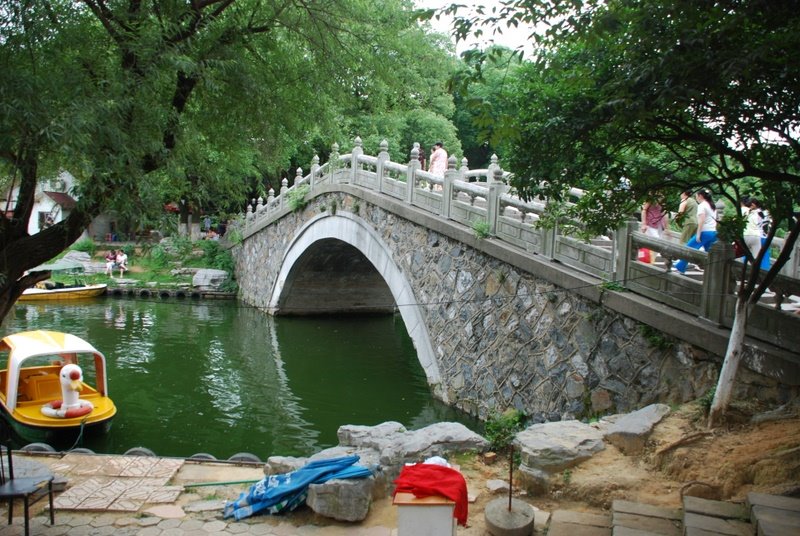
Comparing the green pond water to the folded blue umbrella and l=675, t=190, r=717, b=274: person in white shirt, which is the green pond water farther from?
the folded blue umbrella

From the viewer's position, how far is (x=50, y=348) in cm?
986

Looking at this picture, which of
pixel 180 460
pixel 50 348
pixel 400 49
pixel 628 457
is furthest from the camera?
pixel 50 348

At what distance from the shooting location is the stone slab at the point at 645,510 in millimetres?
4172

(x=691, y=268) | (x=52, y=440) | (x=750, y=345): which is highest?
(x=691, y=268)

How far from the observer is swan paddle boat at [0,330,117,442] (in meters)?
8.77

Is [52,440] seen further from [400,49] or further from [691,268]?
[691,268]

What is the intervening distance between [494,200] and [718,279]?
13.3ft

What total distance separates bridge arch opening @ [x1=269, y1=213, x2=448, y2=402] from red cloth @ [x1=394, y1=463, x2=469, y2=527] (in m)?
8.83

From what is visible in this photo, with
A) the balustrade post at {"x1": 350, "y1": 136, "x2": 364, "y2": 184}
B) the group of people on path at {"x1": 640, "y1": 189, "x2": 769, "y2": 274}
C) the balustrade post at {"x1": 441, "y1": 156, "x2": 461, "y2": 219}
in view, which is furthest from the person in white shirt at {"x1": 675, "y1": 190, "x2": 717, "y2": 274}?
the balustrade post at {"x1": 350, "y1": 136, "x2": 364, "y2": 184}

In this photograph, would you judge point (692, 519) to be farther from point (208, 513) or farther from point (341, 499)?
point (208, 513)

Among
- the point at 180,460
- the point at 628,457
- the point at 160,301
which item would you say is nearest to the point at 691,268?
the point at 628,457

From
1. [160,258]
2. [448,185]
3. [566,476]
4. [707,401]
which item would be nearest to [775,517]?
[566,476]

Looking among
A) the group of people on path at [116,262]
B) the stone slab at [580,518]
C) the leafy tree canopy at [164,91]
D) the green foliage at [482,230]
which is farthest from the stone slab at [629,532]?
the group of people on path at [116,262]

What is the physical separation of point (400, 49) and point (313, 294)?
14.2 m
